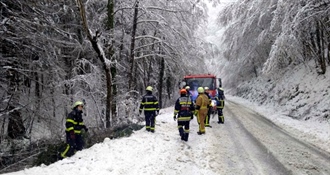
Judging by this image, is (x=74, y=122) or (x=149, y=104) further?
(x=149, y=104)

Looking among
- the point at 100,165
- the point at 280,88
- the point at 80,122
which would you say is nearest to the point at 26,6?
the point at 80,122

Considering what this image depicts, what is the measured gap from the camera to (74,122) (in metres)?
8.52

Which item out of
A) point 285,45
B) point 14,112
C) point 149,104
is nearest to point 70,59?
point 14,112

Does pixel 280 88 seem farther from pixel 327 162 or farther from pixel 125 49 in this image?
pixel 327 162

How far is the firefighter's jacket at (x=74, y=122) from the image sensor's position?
837 cm

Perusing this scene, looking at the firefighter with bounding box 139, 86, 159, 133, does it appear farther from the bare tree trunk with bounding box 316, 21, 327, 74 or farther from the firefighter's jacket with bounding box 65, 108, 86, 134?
the bare tree trunk with bounding box 316, 21, 327, 74

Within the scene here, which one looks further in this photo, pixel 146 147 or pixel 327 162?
pixel 146 147

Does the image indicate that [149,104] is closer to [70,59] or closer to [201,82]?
[70,59]

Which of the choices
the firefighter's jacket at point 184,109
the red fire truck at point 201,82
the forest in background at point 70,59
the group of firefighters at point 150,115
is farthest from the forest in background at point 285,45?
the firefighter's jacket at point 184,109

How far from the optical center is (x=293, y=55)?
56.8ft

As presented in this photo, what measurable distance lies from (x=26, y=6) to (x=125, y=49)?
9228 mm

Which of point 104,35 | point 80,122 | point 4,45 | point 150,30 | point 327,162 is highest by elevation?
point 150,30

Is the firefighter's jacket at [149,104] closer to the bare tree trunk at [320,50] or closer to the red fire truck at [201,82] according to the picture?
the red fire truck at [201,82]

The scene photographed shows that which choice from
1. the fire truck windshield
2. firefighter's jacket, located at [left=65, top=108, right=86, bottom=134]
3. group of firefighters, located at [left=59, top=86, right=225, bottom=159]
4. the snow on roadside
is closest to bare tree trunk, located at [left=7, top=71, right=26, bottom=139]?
firefighter's jacket, located at [left=65, top=108, right=86, bottom=134]
